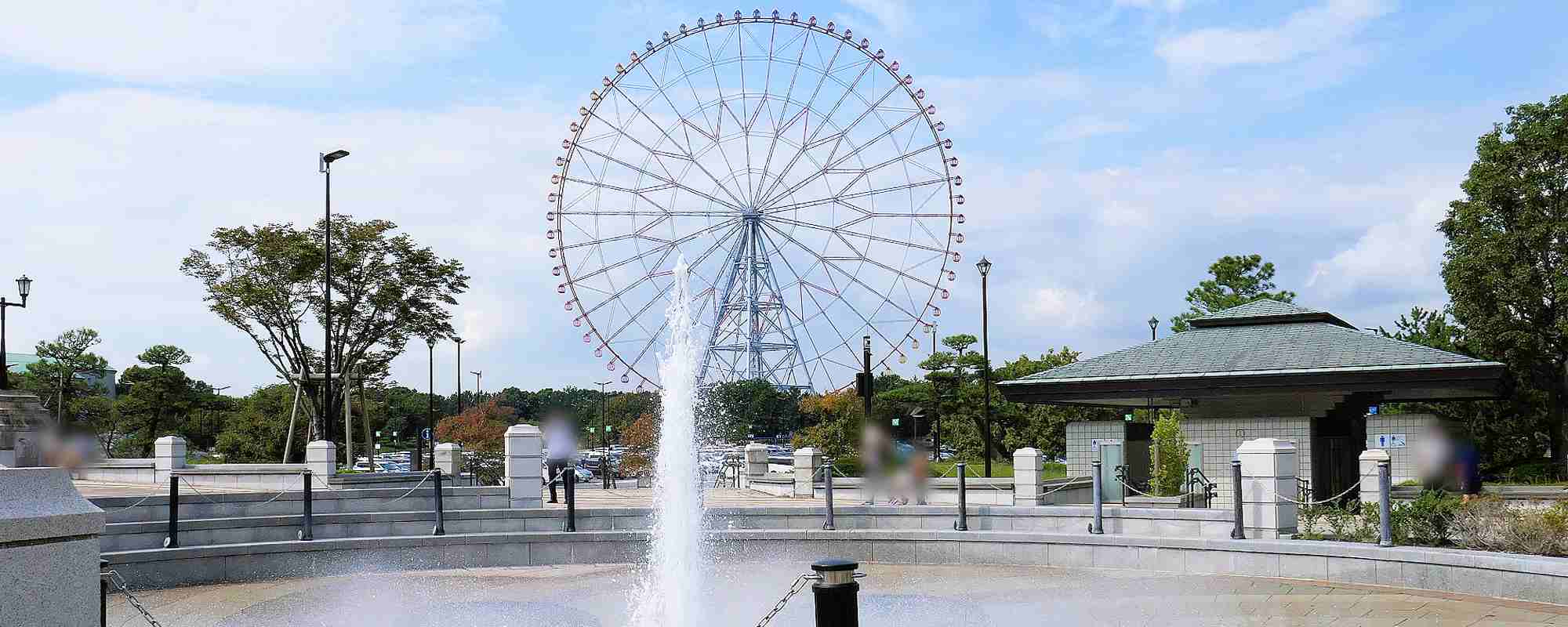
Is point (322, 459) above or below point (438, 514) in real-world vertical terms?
above

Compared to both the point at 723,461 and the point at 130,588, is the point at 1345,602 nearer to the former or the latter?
the point at 130,588

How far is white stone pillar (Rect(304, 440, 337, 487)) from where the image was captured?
28.2m

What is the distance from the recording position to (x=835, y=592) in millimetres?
8055

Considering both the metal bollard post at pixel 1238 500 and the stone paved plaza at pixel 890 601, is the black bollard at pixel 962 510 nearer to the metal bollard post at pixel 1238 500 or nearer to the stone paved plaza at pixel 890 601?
the stone paved plaza at pixel 890 601

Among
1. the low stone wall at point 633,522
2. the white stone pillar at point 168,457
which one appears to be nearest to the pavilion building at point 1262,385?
the low stone wall at point 633,522

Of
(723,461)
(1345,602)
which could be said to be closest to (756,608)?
(1345,602)

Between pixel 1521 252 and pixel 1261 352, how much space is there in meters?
19.0

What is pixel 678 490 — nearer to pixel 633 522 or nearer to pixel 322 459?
pixel 633 522

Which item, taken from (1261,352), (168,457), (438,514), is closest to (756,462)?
(1261,352)

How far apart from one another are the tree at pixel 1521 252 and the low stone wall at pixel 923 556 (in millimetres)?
27219

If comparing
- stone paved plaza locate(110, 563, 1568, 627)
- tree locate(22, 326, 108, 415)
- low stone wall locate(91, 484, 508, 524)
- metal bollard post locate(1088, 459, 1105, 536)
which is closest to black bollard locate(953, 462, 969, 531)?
stone paved plaza locate(110, 563, 1568, 627)

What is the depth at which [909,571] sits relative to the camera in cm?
1670

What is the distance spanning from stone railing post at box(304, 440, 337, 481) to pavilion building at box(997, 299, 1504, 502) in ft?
48.5

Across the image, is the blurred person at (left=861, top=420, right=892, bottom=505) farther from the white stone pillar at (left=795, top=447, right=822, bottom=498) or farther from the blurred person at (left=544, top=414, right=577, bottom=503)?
the blurred person at (left=544, top=414, right=577, bottom=503)
